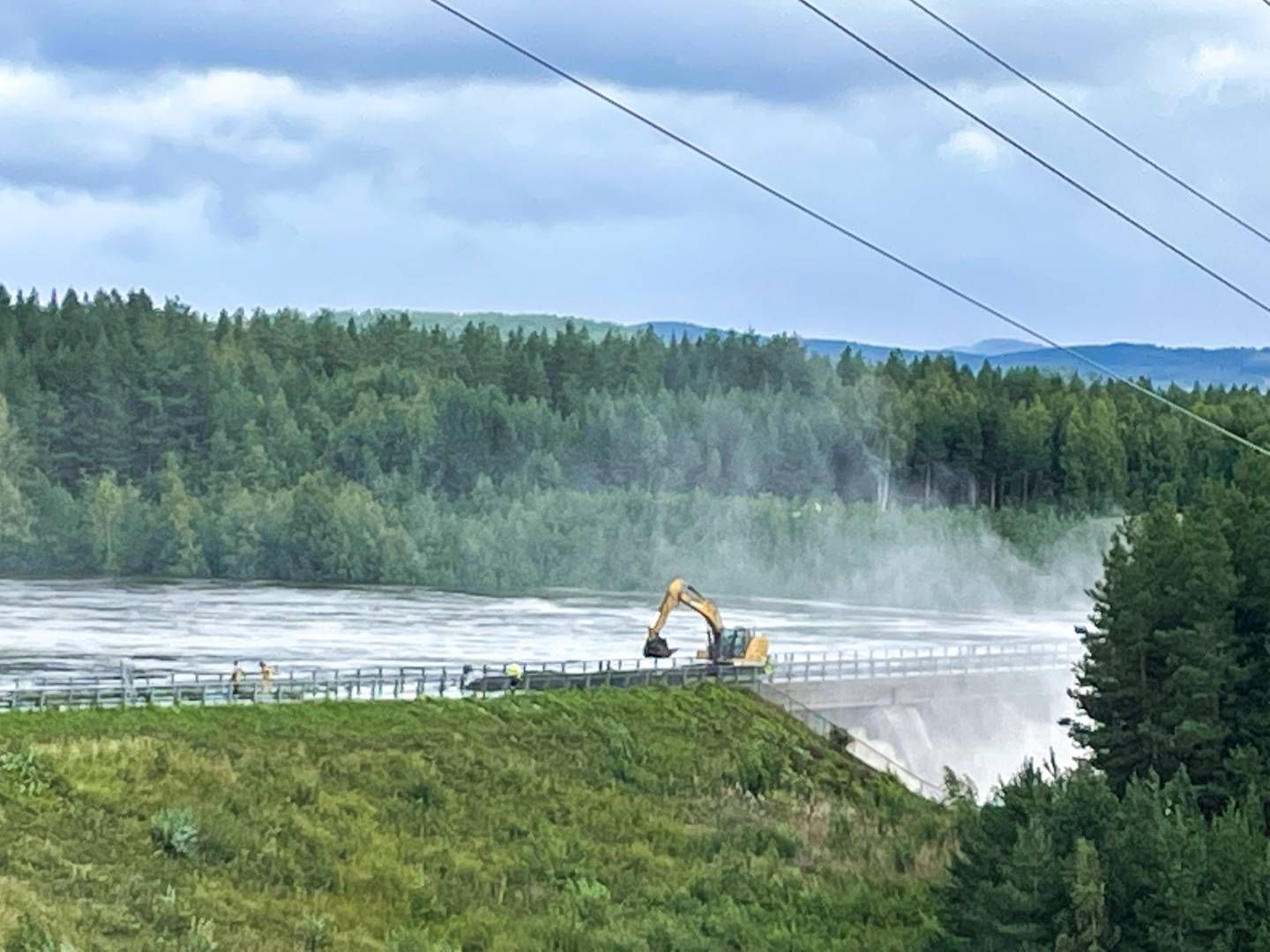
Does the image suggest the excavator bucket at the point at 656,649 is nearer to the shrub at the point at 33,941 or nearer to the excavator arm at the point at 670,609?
the excavator arm at the point at 670,609

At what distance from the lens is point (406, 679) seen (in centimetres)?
5431

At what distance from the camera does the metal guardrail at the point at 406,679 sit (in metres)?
48.5

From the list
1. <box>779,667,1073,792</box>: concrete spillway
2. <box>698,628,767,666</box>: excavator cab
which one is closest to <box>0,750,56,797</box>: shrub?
<box>779,667,1073,792</box>: concrete spillway

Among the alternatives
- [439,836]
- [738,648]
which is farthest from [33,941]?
[738,648]

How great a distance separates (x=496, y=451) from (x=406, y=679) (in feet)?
278

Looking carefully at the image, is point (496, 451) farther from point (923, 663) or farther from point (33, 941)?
point (33, 941)

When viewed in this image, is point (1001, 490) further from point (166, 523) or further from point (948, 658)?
point (948, 658)

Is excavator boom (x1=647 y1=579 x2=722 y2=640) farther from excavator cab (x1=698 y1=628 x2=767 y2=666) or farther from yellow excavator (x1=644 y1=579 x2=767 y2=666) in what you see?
excavator cab (x1=698 y1=628 x2=767 y2=666)

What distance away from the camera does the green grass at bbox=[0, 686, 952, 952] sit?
36.7 meters

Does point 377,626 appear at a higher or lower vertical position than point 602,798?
lower

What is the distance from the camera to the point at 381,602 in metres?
104

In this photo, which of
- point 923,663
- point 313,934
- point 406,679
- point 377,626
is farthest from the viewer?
point 377,626

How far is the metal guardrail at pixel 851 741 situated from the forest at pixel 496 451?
59.0 m

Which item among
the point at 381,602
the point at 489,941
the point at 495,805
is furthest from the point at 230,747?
the point at 381,602
